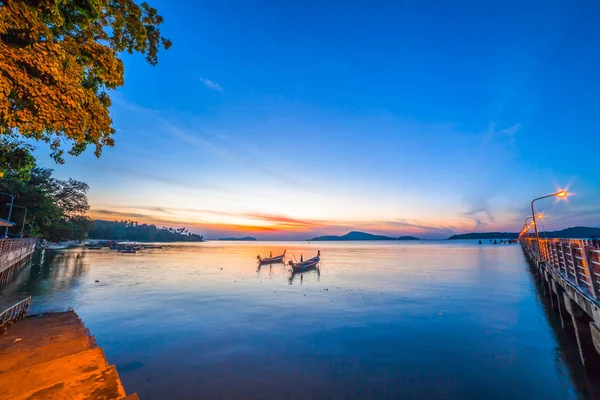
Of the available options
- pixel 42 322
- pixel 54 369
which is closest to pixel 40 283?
pixel 42 322

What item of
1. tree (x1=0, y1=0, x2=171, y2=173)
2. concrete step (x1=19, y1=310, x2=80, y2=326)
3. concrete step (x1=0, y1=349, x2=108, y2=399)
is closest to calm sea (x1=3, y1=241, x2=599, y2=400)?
concrete step (x1=19, y1=310, x2=80, y2=326)

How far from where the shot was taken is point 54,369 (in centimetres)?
521

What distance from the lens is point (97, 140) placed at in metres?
7.80

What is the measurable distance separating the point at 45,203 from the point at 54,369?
51715 millimetres

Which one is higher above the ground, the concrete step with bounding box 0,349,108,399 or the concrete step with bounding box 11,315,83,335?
the concrete step with bounding box 0,349,108,399

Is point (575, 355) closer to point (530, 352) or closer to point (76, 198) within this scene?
Answer: point (530, 352)

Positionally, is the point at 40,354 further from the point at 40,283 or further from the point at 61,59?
the point at 40,283

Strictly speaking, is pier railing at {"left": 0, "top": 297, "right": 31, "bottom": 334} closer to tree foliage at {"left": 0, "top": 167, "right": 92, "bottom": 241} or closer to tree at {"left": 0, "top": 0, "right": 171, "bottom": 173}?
tree at {"left": 0, "top": 0, "right": 171, "bottom": 173}

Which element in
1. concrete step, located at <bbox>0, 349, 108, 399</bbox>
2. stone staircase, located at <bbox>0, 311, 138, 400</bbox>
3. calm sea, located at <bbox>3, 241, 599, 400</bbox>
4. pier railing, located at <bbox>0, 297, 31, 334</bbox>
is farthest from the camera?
pier railing, located at <bbox>0, 297, 31, 334</bbox>

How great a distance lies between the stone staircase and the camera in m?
4.45

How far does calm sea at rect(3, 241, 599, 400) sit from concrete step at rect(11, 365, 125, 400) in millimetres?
4664

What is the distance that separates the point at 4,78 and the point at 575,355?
68.5 ft

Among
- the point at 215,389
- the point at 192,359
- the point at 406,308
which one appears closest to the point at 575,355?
the point at 406,308

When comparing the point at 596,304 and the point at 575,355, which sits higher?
the point at 596,304
